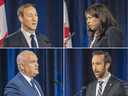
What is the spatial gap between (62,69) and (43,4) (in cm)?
90

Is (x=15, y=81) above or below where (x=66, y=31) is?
below

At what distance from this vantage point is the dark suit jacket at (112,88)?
2.71 metres

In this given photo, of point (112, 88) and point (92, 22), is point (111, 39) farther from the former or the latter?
point (112, 88)

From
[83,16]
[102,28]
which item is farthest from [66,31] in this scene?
[102,28]

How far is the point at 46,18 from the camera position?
2732 mm

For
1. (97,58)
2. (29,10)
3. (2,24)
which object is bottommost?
(97,58)

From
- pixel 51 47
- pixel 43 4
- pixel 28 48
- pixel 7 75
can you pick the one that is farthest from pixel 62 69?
pixel 43 4

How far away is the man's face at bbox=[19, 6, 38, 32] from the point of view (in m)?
2.68

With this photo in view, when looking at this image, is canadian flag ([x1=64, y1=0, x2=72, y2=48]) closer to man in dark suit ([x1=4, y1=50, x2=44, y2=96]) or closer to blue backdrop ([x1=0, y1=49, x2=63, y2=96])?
blue backdrop ([x1=0, y1=49, x2=63, y2=96])

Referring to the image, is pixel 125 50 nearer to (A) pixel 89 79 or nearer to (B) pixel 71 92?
(A) pixel 89 79

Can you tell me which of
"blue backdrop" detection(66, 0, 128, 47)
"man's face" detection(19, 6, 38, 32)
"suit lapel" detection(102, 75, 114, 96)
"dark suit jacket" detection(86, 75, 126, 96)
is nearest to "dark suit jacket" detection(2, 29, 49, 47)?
"man's face" detection(19, 6, 38, 32)

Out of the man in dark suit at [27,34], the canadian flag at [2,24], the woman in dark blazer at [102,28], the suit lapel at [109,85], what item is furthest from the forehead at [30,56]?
the suit lapel at [109,85]

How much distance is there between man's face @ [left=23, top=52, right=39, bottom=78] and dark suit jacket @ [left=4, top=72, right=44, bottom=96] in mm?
100

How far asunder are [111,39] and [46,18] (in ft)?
2.89
